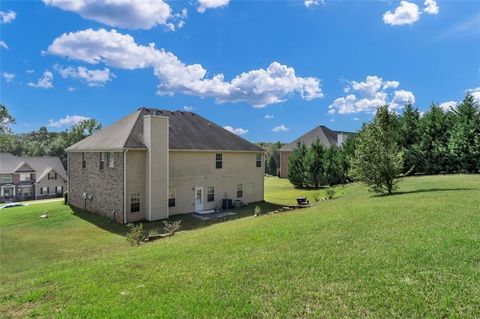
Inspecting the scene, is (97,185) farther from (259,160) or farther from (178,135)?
(259,160)

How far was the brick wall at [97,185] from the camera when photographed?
66.4 feet

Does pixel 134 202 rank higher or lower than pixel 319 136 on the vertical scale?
lower

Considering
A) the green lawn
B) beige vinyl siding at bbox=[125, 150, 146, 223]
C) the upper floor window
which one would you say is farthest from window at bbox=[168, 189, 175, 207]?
the green lawn

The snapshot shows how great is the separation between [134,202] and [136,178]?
153 centimetres

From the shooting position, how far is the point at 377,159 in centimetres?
1762

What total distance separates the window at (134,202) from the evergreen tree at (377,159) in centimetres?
1336

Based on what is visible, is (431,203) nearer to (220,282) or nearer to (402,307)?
(402,307)

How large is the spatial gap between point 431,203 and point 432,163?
1887cm

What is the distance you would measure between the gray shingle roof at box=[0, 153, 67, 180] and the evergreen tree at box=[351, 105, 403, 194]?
53646 millimetres

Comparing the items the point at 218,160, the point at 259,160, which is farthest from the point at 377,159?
the point at 259,160

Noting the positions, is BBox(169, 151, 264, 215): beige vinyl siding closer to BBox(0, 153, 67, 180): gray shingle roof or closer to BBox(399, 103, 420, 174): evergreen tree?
BBox(399, 103, 420, 174): evergreen tree

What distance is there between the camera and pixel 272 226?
37.9 ft

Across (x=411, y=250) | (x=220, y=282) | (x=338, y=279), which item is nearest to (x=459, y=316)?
(x=338, y=279)

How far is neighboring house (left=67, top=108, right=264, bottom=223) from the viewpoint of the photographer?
20.3 m
